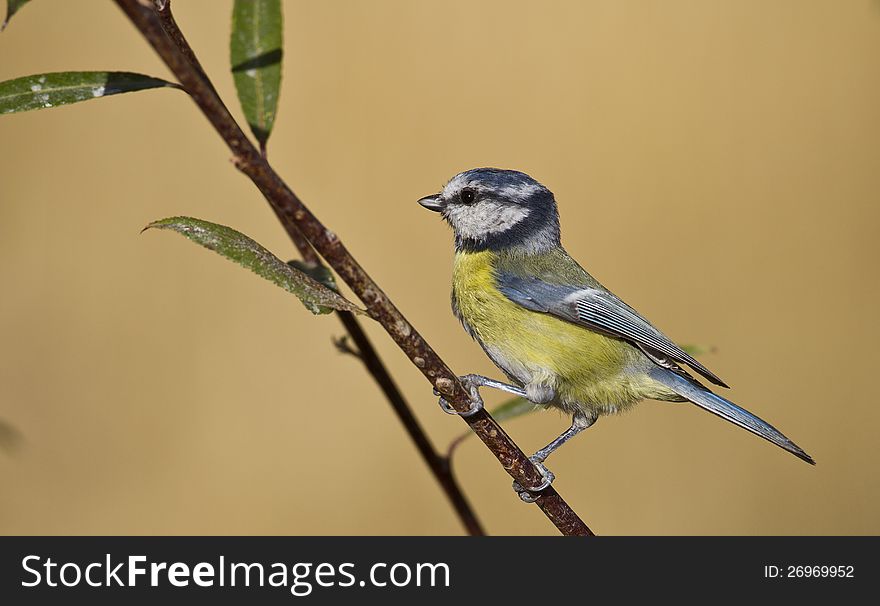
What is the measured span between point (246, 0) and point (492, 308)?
0.95 meters

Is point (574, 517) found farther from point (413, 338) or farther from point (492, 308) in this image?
point (492, 308)

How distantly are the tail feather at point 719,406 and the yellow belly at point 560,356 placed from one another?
0.13 ft

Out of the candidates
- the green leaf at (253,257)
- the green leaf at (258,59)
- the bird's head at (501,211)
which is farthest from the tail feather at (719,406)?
the green leaf at (258,59)

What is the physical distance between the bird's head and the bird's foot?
51 centimetres

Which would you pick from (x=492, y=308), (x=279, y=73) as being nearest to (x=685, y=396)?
(x=492, y=308)

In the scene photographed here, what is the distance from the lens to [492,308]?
1708 mm

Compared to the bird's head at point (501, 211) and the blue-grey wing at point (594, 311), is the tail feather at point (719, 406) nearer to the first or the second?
the blue-grey wing at point (594, 311)

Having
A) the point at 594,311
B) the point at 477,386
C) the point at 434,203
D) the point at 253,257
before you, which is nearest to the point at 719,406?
the point at 594,311

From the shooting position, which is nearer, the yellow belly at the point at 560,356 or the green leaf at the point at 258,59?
the green leaf at the point at 258,59

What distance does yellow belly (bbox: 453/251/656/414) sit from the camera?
5.40ft

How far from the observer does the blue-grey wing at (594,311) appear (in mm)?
1622

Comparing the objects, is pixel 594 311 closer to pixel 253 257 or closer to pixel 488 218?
pixel 488 218

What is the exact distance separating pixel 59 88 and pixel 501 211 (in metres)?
1.14

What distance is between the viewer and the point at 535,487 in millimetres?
1022
